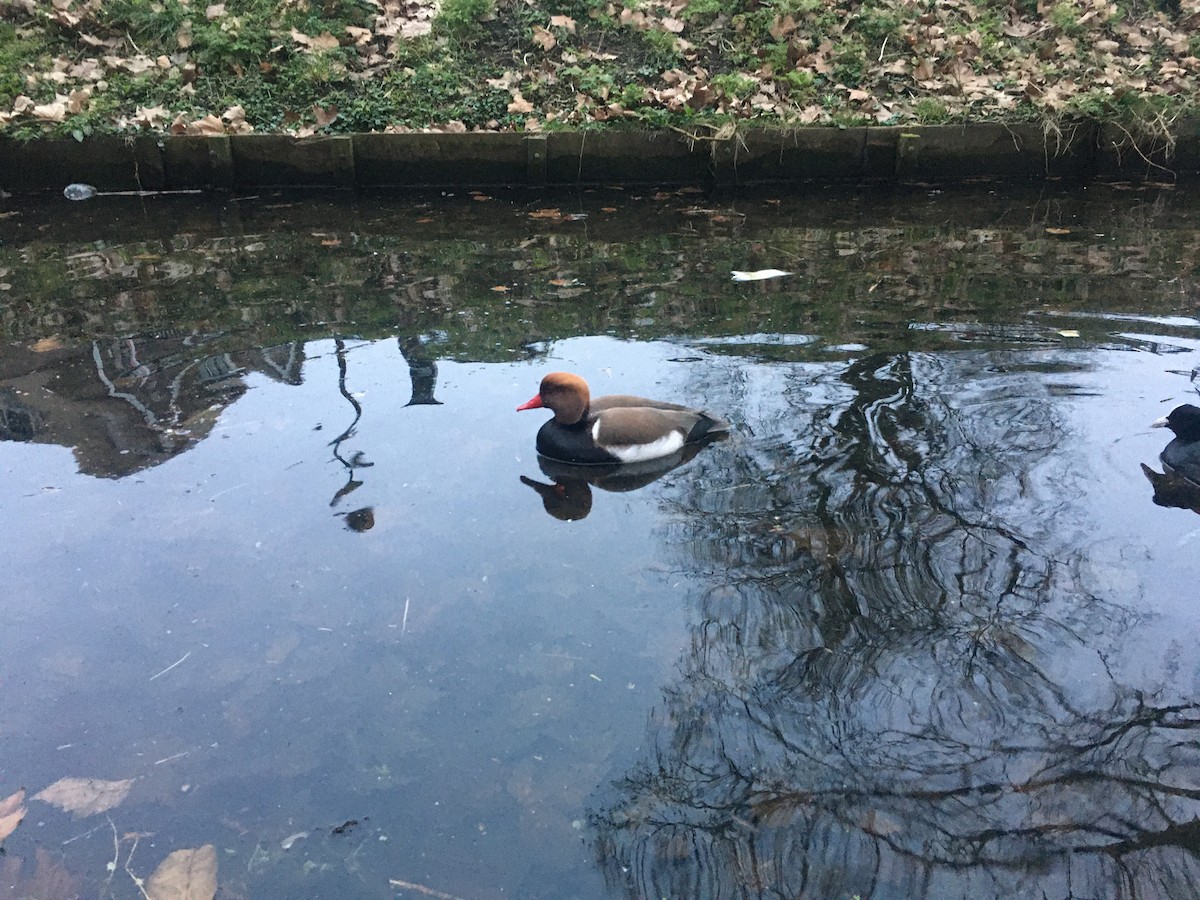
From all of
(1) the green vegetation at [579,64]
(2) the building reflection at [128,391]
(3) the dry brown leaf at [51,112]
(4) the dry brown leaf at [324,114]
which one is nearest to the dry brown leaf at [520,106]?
(1) the green vegetation at [579,64]

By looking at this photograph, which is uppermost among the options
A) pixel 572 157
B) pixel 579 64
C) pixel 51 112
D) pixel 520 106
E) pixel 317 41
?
pixel 317 41

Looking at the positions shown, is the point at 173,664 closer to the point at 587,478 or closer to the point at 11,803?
the point at 11,803

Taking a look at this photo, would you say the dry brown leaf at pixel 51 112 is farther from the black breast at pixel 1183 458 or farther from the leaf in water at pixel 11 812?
the black breast at pixel 1183 458

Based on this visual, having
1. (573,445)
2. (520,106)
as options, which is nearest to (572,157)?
(520,106)

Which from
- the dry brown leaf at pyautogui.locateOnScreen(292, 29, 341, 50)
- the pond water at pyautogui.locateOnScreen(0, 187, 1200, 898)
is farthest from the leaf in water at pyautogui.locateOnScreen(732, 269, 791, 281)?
the dry brown leaf at pyautogui.locateOnScreen(292, 29, 341, 50)

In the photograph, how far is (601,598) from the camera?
338cm

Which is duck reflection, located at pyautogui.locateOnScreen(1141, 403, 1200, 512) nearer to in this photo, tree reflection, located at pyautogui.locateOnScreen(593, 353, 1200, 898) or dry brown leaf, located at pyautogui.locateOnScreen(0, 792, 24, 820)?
tree reflection, located at pyautogui.locateOnScreen(593, 353, 1200, 898)

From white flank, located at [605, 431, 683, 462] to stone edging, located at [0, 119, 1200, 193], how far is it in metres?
5.45

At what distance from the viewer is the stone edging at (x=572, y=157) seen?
8.99 meters

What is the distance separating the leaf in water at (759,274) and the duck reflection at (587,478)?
2.53 m

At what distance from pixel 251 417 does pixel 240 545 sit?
1160 millimetres

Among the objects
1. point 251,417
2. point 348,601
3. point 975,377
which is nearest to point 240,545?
point 348,601

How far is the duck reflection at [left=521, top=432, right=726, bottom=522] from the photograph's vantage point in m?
4.03

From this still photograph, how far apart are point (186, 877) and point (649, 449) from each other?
252 centimetres
